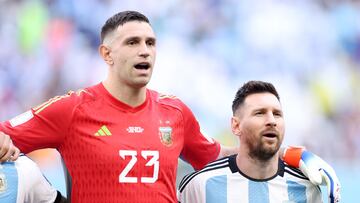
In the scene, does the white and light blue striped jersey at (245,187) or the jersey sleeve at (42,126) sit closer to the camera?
the jersey sleeve at (42,126)

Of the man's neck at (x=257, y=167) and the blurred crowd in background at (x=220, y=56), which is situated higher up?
the blurred crowd in background at (x=220, y=56)

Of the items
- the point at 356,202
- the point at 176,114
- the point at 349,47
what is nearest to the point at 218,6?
the point at 349,47

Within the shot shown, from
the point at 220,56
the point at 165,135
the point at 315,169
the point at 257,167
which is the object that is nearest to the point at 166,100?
the point at 165,135

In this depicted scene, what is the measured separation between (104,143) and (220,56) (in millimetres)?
5694

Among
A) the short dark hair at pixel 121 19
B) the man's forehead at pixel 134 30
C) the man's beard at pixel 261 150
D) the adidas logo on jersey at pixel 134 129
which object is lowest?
the man's beard at pixel 261 150

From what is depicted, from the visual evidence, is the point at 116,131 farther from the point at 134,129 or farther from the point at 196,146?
the point at 196,146

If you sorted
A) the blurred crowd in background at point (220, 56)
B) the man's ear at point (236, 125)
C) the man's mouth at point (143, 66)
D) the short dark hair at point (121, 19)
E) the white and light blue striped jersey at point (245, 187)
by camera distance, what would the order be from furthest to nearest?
the blurred crowd in background at point (220, 56)
the man's ear at point (236, 125)
the white and light blue striped jersey at point (245, 187)
the short dark hair at point (121, 19)
the man's mouth at point (143, 66)

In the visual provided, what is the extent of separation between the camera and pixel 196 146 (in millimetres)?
4105

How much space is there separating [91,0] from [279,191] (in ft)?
18.8

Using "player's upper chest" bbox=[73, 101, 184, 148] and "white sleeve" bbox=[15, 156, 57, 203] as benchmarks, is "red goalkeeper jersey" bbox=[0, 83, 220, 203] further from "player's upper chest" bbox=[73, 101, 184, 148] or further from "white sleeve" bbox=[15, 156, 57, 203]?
"white sleeve" bbox=[15, 156, 57, 203]

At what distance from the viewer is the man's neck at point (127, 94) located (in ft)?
12.4

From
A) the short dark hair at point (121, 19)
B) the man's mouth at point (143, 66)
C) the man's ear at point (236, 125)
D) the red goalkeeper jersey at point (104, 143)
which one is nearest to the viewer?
the red goalkeeper jersey at point (104, 143)

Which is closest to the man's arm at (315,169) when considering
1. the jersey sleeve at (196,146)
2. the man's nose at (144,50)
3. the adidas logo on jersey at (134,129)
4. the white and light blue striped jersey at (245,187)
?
the white and light blue striped jersey at (245,187)

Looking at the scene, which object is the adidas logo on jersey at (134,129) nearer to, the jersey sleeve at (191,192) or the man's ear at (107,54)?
the man's ear at (107,54)
